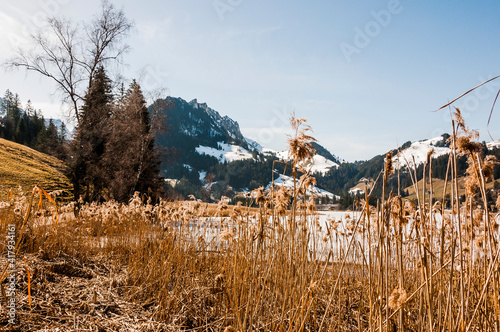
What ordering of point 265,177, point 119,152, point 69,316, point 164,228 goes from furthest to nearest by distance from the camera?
point 265,177 → point 119,152 → point 164,228 → point 69,316

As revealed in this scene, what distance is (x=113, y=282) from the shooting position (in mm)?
3301

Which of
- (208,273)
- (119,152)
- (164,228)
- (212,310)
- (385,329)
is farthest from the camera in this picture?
(119,152)

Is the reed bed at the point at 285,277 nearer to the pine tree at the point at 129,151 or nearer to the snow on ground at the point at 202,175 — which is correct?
the pine tree at the point at 129,151

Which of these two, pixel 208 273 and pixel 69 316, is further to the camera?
pixel 208 273

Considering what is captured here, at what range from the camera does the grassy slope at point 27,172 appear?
2088cm

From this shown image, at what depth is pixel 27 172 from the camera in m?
25.0

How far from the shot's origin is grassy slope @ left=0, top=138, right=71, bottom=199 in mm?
20875

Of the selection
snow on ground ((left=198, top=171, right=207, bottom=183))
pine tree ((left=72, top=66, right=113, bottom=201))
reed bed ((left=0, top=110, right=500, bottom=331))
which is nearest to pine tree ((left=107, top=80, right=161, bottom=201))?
pine tree ((left=72, top=66, right=113, bottom=201))

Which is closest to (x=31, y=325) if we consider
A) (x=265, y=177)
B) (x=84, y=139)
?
(x=84, y=139)

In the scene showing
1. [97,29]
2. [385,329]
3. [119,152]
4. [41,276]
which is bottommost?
[41,276]

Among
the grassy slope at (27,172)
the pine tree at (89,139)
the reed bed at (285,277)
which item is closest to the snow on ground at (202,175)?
the grassy slope at (27,172)

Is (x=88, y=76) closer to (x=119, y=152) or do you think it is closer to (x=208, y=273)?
(x=119, y=152)

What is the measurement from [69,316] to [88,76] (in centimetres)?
1506

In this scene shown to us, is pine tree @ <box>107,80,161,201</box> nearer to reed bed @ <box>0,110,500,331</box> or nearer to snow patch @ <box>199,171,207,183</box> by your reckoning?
reed bed @ <box>0,110,500,331</box>
